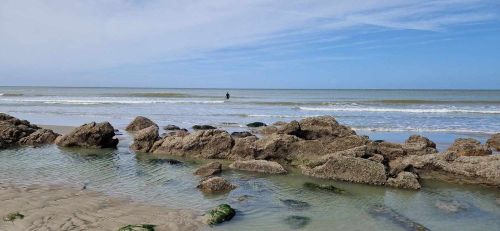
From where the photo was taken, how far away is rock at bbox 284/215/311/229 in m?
7.46

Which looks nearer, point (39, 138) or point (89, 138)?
point (89, 138)

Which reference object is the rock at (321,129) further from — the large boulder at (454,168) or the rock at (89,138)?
the rock at (89,138)

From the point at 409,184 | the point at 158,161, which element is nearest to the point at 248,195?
the point at 409,184

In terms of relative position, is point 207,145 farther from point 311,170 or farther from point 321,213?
point 321,213

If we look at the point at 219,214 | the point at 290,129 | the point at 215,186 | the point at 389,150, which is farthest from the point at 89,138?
the point at 389,150

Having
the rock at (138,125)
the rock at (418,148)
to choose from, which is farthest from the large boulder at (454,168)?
the rock at (138,125)

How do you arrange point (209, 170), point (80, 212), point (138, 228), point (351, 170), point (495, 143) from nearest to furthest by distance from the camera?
point (138, 228)
point (80, 212)
point (351, 170)
point (209, 170)
point (495, 143)

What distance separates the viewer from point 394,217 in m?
8.10

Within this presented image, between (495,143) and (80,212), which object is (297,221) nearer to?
(80,212)

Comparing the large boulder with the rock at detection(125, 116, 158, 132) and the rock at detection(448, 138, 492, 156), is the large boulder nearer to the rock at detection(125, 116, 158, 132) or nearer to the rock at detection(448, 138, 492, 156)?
the rock at detection(448, 138, 492, 156)

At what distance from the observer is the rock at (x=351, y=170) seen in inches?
419

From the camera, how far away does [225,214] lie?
774cm

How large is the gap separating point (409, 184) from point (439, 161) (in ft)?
5.93

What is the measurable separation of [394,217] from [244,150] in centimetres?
634
